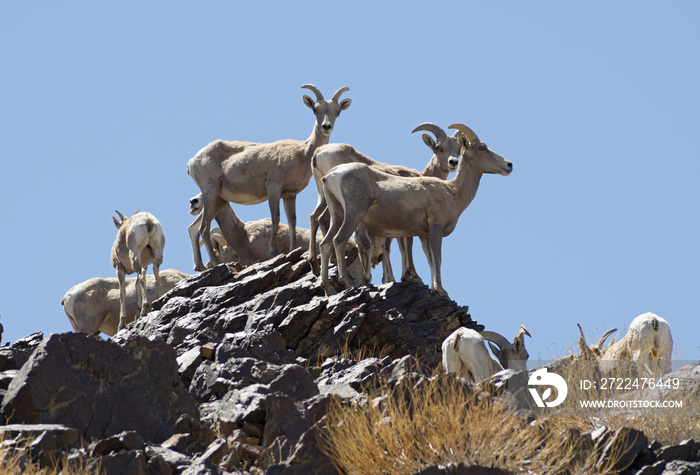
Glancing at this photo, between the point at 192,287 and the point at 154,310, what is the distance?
831mm

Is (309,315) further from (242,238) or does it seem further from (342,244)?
(242,238)

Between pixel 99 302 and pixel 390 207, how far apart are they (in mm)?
9992

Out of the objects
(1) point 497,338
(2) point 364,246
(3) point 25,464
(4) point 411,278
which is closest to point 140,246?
(2) point 364,246

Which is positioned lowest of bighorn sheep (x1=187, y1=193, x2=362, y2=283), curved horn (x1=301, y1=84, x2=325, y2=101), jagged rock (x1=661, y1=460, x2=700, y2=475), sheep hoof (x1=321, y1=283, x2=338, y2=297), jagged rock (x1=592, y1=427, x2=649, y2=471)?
jagged rock (x1=661, y1=460, x2=700, y2=475)

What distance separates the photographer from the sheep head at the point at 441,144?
22.8 m

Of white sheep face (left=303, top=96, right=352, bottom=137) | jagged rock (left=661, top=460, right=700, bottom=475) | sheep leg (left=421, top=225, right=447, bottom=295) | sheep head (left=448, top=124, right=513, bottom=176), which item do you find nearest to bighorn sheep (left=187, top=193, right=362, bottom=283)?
white sheep face (left=303, top=96, right=352, bottom=137)

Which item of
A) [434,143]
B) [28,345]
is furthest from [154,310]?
[434,143]

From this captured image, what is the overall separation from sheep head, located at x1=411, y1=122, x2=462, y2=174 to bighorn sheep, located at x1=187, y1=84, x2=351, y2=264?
1974 mm

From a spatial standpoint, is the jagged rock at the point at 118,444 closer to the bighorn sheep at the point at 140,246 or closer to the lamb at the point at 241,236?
the bighorn sheep at the point at 140,246

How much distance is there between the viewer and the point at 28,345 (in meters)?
18.6

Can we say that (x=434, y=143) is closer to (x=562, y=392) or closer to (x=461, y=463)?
(x=562, y=392)

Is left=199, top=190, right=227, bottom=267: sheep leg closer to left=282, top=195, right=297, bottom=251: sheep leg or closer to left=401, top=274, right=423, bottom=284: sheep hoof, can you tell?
left=282, top=195, right=297, bottom=251: sheep leg

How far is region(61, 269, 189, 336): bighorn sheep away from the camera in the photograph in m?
26.5

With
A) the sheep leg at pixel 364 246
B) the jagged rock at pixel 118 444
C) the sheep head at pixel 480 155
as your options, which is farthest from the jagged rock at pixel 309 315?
the jagged rock at pixel 118 444
